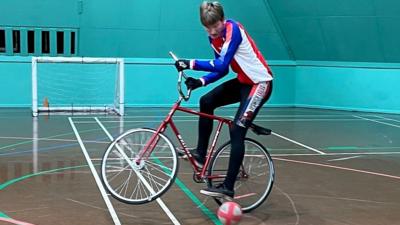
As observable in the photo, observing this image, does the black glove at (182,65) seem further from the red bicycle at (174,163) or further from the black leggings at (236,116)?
the black leggings at (236,116)

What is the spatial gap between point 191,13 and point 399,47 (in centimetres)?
545

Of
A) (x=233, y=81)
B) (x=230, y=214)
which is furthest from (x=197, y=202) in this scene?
(x=233, y=81)

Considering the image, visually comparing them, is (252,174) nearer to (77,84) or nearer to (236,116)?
(236,116)

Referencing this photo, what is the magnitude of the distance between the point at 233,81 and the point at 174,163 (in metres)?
0.99

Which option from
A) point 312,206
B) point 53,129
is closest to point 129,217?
point 312,206

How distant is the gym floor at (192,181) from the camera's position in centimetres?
508

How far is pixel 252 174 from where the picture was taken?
5.42 metres

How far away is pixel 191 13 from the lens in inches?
572

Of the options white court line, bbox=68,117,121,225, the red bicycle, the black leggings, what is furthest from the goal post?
the black leggings

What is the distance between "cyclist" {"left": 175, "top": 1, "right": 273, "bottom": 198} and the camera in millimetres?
4664

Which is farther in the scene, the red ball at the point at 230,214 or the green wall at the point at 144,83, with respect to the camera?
the green wall at the point at 144,83

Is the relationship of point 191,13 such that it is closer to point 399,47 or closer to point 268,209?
point 399,47

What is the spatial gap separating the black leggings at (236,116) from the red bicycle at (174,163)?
0.12 metres

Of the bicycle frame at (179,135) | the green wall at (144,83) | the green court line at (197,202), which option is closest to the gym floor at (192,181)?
the green court line at (197,202)
